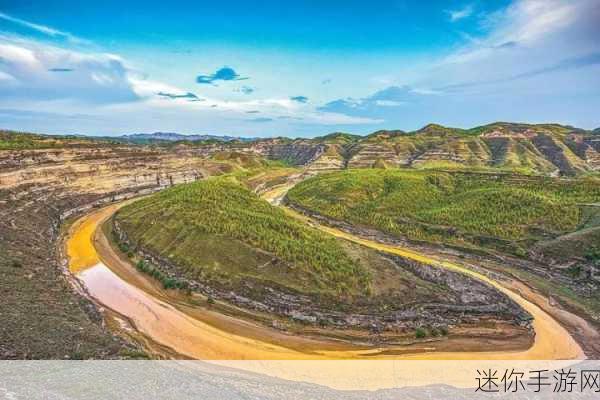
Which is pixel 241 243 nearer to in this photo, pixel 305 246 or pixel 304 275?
pixel 305 246

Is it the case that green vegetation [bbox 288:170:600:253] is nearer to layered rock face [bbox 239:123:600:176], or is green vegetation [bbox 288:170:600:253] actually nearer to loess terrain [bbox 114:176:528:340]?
loess terrain [bbox 114:176:528:340]

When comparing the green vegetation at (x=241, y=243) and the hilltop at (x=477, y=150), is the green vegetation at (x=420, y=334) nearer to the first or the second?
the green vegetation at (x=241, y=243)

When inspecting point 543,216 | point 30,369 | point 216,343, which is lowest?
point 216,343

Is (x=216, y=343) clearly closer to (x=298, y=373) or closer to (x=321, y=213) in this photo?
(x=298, y=373)

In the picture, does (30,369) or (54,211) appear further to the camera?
(54,211)

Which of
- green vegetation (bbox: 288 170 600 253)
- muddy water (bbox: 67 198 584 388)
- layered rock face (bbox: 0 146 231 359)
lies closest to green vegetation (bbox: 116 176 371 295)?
muddy water (bbox: 67 198 584 388)

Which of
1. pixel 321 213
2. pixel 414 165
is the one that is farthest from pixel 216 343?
pixel 414 165

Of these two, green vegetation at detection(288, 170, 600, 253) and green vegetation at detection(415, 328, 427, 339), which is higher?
green vegetation at detection(288, 170, 600, 253)
